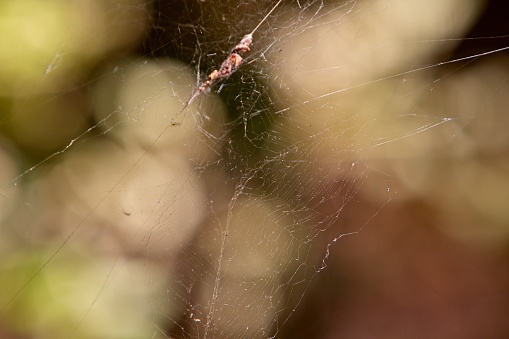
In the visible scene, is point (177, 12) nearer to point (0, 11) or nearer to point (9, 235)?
point (0, 11)

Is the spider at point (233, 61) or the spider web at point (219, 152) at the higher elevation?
the spider at point (233, 61)

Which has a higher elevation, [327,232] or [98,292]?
[98,292]

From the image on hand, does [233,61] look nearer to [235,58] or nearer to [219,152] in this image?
[235,58]

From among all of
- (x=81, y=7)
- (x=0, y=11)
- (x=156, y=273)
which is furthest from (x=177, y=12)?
(x=156, y=273)

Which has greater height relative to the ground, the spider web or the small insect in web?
the small insect in web

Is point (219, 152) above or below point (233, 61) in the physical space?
below

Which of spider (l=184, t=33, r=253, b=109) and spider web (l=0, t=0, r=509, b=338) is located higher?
spider (l=184, t=33, r=253, b=109)

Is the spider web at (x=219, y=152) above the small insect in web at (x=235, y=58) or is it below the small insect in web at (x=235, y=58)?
below

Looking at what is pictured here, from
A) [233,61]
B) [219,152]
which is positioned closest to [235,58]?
[233,61]
